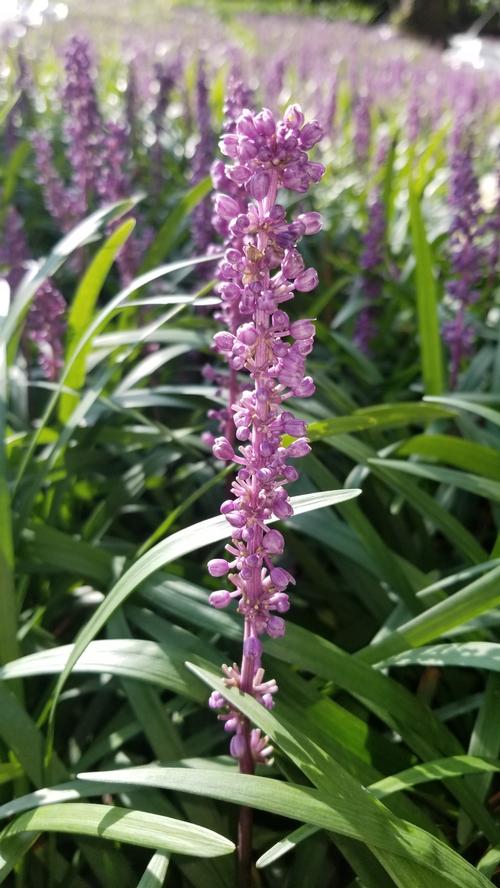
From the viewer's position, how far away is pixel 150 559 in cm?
227

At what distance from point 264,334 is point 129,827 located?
1217mm

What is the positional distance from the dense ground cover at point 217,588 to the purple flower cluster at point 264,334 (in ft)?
0.15

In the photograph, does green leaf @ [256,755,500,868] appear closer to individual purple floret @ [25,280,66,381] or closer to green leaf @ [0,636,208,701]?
green leaf @ [0,636,208,701]

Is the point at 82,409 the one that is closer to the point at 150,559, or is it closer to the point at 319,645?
the point at 150,559

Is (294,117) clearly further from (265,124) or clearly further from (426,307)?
(426,307)

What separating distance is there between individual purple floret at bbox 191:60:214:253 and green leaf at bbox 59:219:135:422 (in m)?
0.46

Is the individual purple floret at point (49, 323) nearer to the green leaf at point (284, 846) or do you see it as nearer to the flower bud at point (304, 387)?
the flower bud at point (304, 387)

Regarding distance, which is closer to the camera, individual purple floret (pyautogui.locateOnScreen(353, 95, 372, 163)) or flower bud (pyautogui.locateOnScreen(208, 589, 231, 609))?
flower bud (pyautogui.locateOnScreen(208, 589, 231, 609))

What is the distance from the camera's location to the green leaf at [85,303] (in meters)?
3.64

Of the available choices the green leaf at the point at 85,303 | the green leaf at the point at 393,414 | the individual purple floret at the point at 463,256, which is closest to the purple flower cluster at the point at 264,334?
the green leaf at the point at 393,414

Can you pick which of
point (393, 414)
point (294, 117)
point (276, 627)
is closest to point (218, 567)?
point (276, 627)

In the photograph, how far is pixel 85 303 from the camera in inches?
162

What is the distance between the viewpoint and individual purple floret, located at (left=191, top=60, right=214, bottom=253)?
4328 mm

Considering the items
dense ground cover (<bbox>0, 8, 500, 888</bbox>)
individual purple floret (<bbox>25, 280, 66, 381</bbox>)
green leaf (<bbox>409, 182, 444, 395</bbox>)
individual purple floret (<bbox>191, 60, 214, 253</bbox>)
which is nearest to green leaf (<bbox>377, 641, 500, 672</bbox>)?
dense ground cover (<bbox>0, 8, 500, 888</bbox>)
